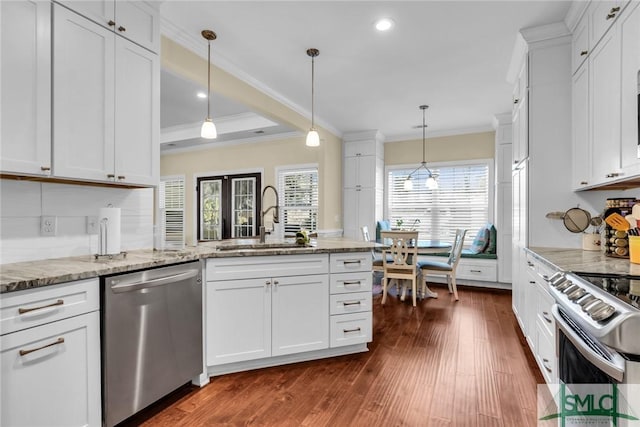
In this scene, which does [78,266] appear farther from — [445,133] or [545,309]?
[445,133]

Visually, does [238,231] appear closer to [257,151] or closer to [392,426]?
[257,151]

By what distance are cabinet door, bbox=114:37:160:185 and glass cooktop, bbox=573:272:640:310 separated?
104 inches

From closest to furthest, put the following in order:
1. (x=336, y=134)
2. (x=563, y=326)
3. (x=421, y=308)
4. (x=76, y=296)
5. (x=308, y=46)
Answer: (x=563, y=326) → (x=76, y=296) → (x=308, y=46) → (x=421, y=308) → (x=336, y=134)

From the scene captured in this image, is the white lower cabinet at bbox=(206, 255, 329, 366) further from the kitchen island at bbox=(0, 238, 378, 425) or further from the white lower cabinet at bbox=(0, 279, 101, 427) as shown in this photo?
the white lower cabinet at bbox=(0, 279, 101, 427)

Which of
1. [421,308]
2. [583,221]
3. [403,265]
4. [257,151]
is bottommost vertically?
[421,308]

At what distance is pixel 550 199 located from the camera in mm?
2703

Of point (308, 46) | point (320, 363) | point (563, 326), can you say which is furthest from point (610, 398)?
point (308, 46)

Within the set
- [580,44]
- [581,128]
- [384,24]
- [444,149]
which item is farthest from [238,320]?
[444,149]

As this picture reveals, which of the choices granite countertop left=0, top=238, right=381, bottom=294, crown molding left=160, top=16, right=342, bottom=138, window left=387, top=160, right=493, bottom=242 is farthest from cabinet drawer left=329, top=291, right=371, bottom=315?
window left=387, top=160, right=493, bottom=242

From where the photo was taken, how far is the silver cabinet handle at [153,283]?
66.0 inches

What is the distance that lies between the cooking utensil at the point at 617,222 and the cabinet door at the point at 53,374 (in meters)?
3.14

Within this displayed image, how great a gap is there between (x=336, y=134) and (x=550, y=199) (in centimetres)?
389

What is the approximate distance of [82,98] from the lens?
1907 millimetres

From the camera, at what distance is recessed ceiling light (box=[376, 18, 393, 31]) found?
2588mm
